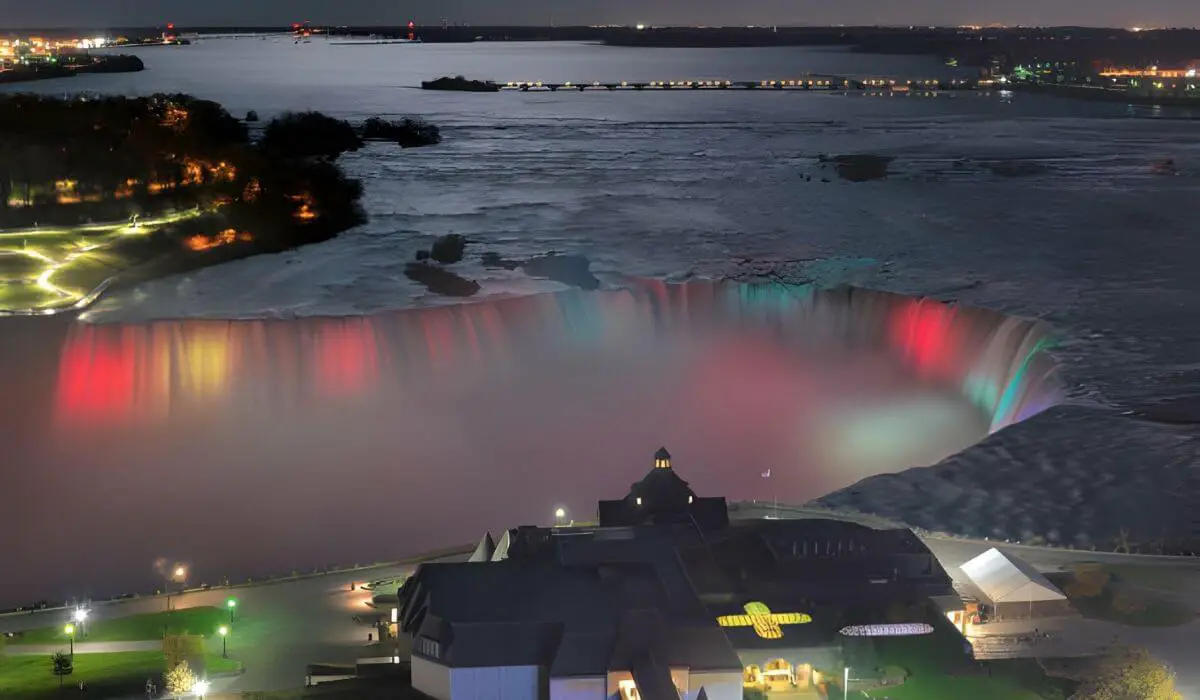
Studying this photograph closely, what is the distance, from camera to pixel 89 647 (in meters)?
13.1

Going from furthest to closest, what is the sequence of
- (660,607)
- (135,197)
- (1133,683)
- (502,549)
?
(135,197) < (502,549) < (660,607) < (1133,683)

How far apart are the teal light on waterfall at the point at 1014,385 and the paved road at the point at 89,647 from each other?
1286cm

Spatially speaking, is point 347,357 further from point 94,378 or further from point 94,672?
point 94,672

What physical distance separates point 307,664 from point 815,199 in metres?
35.8

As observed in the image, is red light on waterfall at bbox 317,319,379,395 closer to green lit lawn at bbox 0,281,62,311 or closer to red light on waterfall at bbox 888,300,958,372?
green lit lawn at bbox 0,281,62,311

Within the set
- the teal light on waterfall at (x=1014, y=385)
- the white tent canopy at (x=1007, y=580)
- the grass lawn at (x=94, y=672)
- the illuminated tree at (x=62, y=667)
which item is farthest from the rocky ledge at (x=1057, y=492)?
the illuminated tree at (x=62, y=667)

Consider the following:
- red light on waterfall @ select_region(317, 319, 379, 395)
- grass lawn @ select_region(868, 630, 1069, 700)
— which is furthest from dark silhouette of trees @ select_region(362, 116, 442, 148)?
grass lawn @ select_region(868, 630, 1069, 700)

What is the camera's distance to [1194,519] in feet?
56.5

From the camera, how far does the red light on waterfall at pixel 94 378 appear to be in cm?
2258

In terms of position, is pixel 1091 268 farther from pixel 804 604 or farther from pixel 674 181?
pixel 804 604

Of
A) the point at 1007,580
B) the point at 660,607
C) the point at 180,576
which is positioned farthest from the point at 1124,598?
the point at 180,576

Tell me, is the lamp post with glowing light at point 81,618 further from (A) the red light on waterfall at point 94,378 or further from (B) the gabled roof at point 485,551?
(A) the red light on waterfall at point 94,378

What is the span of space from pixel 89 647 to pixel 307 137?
4354 cm

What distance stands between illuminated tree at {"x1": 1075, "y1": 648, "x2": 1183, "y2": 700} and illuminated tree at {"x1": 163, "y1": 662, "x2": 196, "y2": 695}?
710 cm
